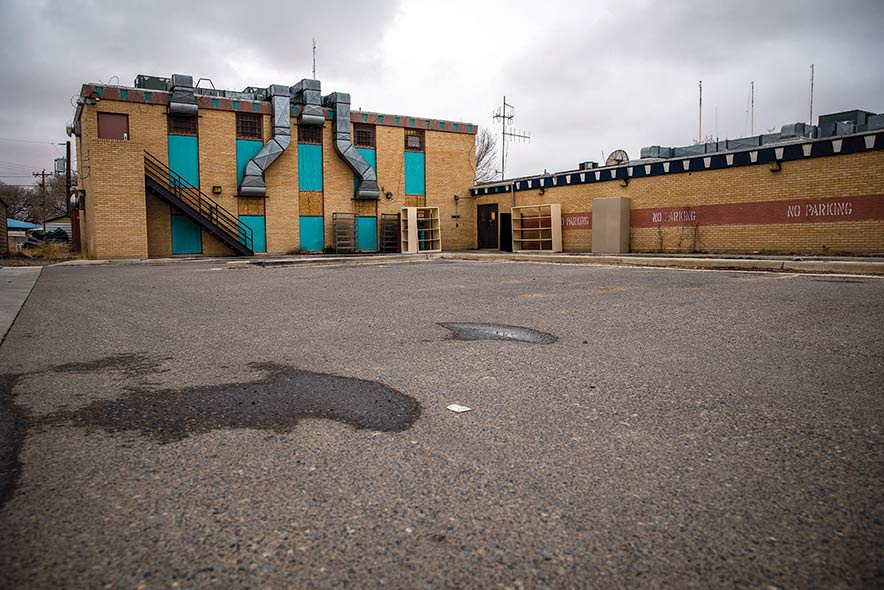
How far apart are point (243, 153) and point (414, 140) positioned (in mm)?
9044

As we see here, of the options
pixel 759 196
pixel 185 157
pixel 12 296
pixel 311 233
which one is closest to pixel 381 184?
pixel 311 233

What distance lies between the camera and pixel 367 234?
98.0ft

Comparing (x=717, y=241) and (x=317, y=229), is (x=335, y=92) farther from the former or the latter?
(x=717, y=241)

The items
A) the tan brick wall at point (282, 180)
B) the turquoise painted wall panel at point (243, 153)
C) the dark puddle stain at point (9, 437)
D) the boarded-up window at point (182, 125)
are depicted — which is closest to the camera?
the dark puddle stain at point (9, 437)

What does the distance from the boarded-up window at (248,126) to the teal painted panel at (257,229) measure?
12.1 ft

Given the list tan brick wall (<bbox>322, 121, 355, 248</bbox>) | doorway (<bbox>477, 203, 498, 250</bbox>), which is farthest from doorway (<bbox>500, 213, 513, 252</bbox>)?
tan brick wall (<bbox>322, 121, 355, 248</bbox>)

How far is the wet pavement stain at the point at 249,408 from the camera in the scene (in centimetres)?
312

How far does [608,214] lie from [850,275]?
1239cm

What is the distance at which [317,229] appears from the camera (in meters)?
28.5

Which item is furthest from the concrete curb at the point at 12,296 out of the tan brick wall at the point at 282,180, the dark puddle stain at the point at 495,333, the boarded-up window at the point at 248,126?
the boarded-up window at the point at 248,126

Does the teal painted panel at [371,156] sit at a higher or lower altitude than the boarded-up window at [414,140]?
lower

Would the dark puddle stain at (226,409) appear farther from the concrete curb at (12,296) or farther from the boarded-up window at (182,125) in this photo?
the boarded-up window at (182,125)

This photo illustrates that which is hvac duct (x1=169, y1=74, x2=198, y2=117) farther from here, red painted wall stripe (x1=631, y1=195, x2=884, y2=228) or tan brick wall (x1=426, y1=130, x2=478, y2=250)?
red painted wall stripe (x1=631, y1=195, x2=884, y2=228)

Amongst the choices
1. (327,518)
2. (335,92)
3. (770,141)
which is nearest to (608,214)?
(770,141)
